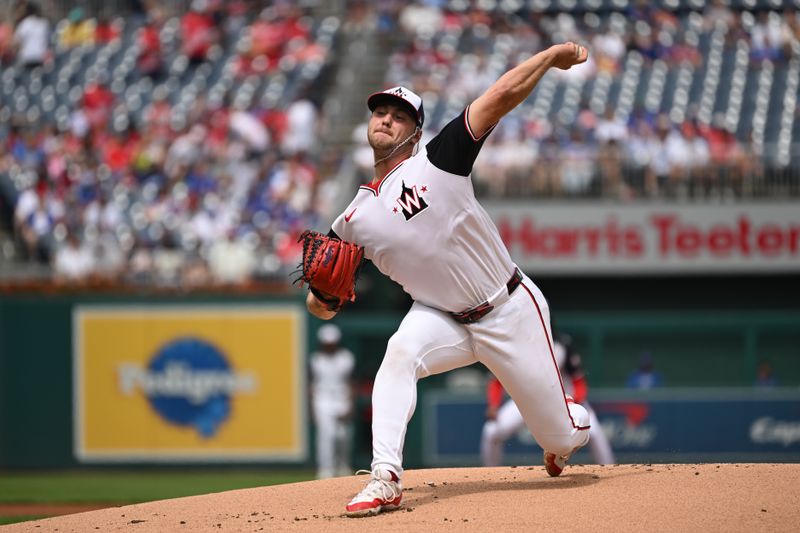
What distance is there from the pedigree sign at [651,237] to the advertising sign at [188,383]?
9.63 feet

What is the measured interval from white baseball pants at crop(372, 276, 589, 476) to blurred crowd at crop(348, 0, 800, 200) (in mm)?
9279

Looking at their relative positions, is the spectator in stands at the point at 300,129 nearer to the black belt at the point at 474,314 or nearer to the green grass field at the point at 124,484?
the green grass field at the point at 124,484

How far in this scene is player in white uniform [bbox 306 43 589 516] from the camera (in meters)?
5.29

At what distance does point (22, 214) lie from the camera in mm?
16203

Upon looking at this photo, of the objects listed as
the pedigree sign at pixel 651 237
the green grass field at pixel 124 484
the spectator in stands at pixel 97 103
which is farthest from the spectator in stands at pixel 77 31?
the pedigree sign at pixel 651 237

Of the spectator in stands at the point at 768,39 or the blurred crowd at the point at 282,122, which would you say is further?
the spectator in stands at the point at 768,39

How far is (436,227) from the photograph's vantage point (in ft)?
17.7

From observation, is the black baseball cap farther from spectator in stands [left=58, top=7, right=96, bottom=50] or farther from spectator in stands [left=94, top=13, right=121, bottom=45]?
spectator in stands [left=58, top=7, right=96, bottom=50]

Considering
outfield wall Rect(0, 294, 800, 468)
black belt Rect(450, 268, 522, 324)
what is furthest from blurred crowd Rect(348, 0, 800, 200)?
black belt Rect(450, 268, 522, 324)

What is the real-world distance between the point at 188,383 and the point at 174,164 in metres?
3.36

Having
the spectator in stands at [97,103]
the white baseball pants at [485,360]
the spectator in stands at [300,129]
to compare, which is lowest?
the white baseball pants at [485,360]

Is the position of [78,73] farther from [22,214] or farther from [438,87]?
[438,87]

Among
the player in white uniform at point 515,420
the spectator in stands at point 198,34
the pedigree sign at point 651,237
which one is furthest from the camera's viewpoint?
the spectator in stands at point 198,34

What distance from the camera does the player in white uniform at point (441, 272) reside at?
17.3 ft
